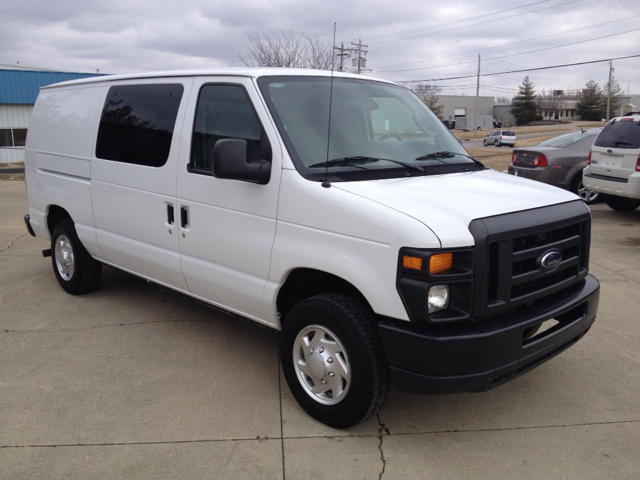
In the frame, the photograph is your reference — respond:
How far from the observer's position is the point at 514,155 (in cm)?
1273

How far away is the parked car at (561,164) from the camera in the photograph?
39.0 feet

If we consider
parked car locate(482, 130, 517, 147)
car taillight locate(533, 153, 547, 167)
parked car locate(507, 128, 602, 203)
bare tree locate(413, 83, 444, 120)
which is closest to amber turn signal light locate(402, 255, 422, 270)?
parked car locate(507, 128, 602, 203)

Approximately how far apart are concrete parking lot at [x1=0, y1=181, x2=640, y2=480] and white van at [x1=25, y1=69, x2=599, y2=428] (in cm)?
35

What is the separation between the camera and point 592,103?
103000mm

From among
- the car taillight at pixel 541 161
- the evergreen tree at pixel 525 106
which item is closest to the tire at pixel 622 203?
the car taillight at pixel 541 161

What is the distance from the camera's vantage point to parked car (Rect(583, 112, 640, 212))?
9562 mm

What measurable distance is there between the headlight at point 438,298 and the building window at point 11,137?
34.9m

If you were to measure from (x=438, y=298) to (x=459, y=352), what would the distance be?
11.5 inches

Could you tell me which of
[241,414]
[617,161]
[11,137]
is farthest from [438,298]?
[11,137]

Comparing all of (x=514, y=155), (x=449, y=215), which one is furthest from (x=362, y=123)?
(x=514, y=155)

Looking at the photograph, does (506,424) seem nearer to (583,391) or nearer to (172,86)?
(583,391)

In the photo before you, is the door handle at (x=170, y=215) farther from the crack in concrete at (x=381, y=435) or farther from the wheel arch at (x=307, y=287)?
the crack in concrete at (x=381, y=435)

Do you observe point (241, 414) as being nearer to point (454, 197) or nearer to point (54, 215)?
point (454, 197)

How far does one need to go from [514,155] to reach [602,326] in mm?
8146
